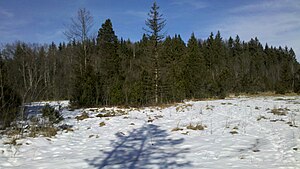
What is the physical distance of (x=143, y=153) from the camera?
249 inches

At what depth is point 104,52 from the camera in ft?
129

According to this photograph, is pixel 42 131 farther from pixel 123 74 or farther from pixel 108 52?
pixel 108 52

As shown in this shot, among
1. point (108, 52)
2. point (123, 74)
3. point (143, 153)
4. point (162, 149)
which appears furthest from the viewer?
point (108, 52)

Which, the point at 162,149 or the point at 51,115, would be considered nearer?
the point at 162,149

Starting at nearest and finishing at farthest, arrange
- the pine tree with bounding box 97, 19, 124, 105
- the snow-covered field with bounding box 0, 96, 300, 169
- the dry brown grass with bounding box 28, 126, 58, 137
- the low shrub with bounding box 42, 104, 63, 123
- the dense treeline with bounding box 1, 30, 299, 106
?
the snow-covered field with bounding box 0, 96, 300, 169
the dry brown grass with bounding box 28, 126, 58, 137
the low shrub with bounding box 42, 104, 63, 123
the dense treeline with bounding box 1, 30, 299, 106
the pine tree with bounding box 97, 19, 124, 105

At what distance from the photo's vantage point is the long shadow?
5316 millimetres

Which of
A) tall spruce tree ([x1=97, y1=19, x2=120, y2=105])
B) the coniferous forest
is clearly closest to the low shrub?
the coniferous forest

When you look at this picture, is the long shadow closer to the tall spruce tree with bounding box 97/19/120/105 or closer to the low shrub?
the low shrub

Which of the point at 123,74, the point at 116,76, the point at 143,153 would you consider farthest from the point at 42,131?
the point at 123,74

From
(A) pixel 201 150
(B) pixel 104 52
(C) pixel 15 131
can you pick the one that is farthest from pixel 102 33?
(A) pixel 201 150

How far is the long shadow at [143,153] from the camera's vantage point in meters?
5.32

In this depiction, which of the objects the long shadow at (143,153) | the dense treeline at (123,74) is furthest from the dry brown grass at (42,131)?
the long shadow at (143,153)

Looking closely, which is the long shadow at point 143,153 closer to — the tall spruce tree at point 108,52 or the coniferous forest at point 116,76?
the coniferous forest at point 116,76

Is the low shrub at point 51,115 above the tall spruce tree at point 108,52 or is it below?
below
